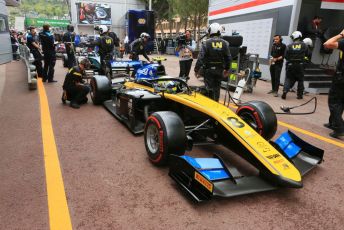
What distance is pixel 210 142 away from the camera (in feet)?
12.4

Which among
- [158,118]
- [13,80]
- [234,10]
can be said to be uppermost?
[234,10]

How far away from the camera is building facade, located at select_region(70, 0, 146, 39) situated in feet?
126

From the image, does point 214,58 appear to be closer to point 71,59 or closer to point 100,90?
point 100,90

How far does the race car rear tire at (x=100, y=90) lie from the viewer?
628 cm

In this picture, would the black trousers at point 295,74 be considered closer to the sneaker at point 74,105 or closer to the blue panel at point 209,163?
the sneaker at point 74,105

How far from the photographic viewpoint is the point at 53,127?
496 centimetres

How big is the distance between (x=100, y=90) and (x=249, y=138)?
4.14 meters

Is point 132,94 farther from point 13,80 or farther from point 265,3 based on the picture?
point 265,3

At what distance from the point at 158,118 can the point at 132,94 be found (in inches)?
50.9

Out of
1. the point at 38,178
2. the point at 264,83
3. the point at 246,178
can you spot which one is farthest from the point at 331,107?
the point at 264,83

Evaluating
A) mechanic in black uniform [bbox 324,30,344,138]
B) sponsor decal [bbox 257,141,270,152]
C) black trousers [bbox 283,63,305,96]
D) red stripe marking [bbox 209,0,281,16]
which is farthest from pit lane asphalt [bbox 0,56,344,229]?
red stripe marking [bbox 209,0,281,16]

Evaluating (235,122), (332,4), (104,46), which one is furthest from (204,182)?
(332,4)

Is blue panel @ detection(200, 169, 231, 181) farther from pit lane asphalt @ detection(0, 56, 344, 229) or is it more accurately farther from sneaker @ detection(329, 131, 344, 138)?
sneaker @ detection(329, 131, 344, 138)

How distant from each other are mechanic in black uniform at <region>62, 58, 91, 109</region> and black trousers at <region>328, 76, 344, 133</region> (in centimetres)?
522
